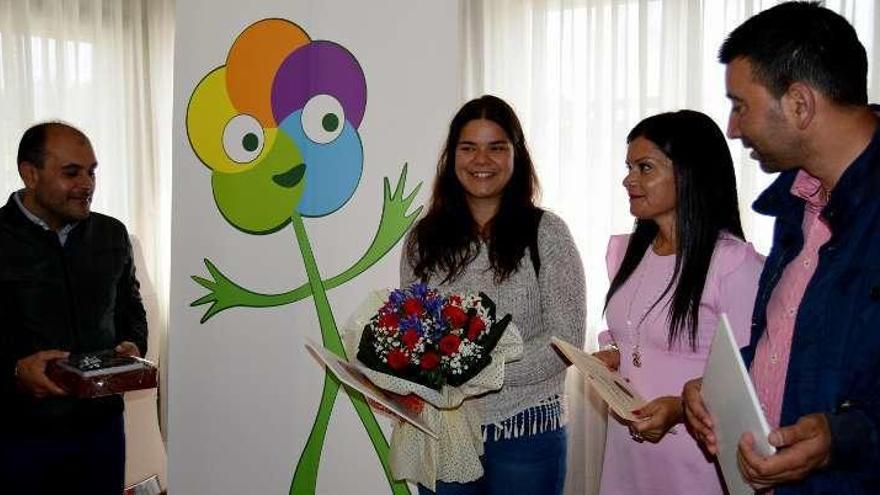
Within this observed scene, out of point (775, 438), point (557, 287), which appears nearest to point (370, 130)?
point (557, 287)

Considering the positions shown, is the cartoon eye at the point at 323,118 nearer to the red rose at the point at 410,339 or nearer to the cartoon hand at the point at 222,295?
the cartoon hand at the point at 222,295

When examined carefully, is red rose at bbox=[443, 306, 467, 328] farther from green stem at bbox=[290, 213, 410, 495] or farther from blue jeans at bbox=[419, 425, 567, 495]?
green stem at bbox=[290, 213, 410, 495]

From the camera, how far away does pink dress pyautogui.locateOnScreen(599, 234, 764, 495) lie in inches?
71.2

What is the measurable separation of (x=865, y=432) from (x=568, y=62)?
282cm

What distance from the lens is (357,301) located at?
2.88 m

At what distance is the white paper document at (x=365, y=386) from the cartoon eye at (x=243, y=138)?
1.26m

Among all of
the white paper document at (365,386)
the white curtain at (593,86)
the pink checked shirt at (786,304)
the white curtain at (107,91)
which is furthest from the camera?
the white curtain at (107,91)

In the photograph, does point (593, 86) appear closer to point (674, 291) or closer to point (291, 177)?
point (291, 177)

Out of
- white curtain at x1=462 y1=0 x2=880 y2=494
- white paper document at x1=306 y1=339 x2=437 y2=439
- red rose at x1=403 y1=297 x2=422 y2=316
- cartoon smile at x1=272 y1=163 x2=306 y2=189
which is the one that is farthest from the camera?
white curtain at x1=462 y1=0 x2=880 y2=494

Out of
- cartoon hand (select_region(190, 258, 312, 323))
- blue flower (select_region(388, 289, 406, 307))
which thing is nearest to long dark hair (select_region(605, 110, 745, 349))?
blue flower (select_region(388, 289, 406, 307))

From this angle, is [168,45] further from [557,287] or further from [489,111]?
[557,287]

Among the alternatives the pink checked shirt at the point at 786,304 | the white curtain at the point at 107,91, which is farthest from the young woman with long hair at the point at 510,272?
the white curtain at the point at 107,91

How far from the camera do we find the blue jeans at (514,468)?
6.76 feet

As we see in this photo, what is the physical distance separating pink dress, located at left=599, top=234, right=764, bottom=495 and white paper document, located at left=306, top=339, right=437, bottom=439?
20.5 inches
